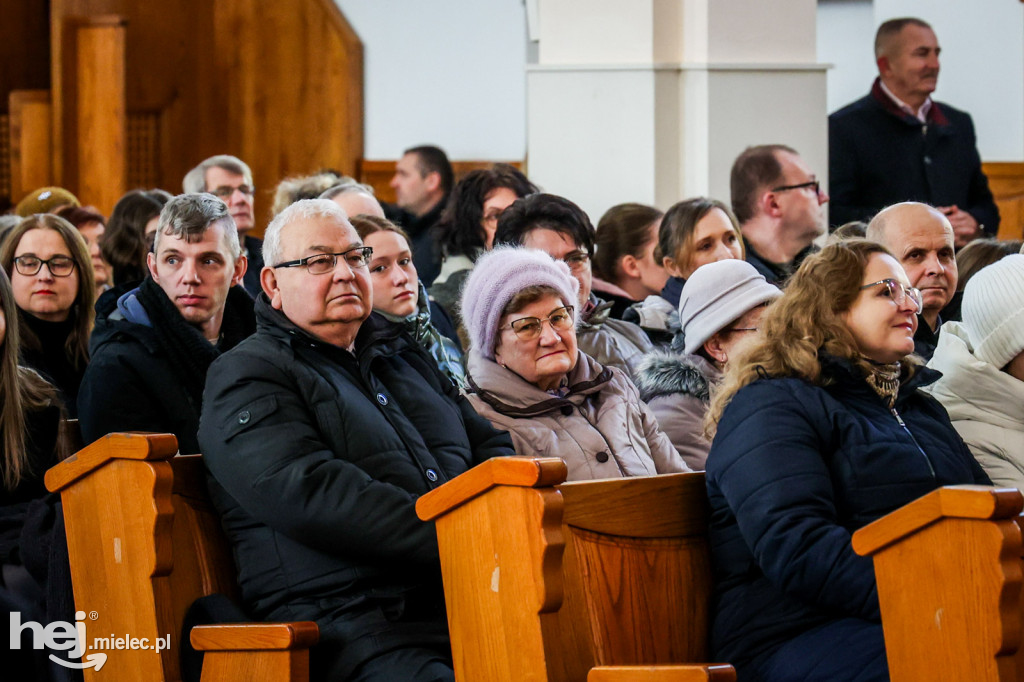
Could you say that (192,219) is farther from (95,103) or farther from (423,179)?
(95,103)

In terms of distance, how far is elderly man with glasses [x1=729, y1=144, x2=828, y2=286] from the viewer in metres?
4.77

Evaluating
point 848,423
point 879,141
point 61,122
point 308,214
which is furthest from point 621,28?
point 61,122

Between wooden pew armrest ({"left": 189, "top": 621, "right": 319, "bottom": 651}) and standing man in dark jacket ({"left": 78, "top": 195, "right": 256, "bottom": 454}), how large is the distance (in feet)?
2.84

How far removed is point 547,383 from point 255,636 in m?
1.07

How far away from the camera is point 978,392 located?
3203mm

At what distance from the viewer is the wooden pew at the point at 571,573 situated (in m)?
2.21

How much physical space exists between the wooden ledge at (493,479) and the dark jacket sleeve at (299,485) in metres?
0.17

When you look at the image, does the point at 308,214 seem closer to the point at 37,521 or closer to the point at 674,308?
the point at 37,521

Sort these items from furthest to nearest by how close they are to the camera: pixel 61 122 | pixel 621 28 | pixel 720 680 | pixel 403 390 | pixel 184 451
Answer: pixel 61 122
pixel 621 28
pixel 184 451
pixel 403 390
pixel 720 680

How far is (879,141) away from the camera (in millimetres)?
5766

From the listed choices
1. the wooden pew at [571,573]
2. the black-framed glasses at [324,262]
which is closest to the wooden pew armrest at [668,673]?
the wooden pew at [571,573]

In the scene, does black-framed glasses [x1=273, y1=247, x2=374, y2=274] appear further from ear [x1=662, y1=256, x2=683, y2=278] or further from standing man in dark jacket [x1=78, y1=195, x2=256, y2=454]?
ear [x1=662, y1=256, x2=683, y2=278]

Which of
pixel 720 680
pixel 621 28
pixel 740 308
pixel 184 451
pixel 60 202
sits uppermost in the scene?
pixel 621 28

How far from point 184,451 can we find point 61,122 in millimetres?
4977
